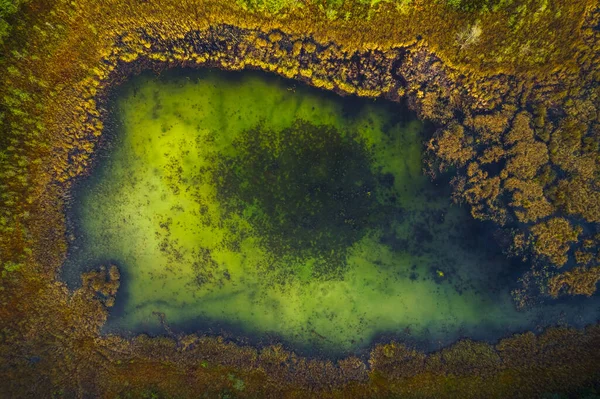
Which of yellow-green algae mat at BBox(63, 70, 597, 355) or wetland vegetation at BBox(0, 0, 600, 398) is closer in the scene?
wetland vegetation at BBox(0, 0, 600, 398)

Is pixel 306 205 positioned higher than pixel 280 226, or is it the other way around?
pixel 306 205

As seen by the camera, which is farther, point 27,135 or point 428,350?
point 428,350

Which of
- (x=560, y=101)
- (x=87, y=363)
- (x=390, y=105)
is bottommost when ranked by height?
(x=87, y=363)

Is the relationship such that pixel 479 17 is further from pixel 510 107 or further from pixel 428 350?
pixel 428 350

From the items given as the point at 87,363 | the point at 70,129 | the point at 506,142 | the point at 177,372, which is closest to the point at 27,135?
the point at 70,129

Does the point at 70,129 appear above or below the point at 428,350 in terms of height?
above

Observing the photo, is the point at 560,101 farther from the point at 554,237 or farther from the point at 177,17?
the point at 177,17

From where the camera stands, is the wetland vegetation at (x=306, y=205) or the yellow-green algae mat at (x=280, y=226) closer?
the wetland vegetation at (x=306, y=205)

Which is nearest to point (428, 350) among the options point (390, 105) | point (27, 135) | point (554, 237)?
point (554, 237)
